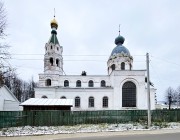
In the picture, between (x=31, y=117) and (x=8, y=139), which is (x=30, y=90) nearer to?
(x=31, y=117)

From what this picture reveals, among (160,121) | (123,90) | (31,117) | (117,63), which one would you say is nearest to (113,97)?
(123,90)

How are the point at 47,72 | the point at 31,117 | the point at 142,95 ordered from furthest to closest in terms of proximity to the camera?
1. the point at 47,72
2. the point at 142,95
3. the point at 31,117

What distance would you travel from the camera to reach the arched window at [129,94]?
4016cm

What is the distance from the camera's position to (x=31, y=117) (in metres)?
19.5

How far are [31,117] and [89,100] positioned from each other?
2249 centimetres

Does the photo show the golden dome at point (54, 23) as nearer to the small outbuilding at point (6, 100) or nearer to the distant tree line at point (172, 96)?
the small outbuilding at point (6, 100)

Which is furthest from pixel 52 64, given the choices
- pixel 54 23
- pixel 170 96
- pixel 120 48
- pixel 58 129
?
pixel 170 96

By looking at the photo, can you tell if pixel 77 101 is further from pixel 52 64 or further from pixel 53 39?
pixel 53 39

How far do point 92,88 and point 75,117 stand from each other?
21.0 meters

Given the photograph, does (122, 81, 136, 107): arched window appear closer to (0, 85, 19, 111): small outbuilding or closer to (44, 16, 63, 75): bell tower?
(44, 16, 63, 75): bell tower

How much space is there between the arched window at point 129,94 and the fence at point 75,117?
56.3 ft

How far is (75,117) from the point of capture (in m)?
20.7

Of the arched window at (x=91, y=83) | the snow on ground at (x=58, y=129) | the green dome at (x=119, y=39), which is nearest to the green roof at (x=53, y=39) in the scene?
the arched window at (x=91, y=83)

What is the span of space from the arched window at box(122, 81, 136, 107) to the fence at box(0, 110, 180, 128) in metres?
17.2
